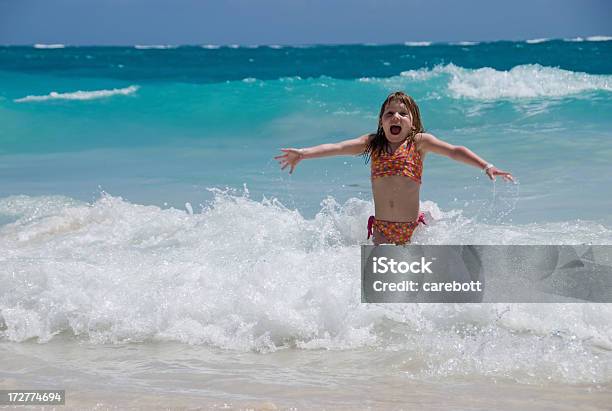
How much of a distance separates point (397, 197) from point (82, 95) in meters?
16.4

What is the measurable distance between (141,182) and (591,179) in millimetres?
4898

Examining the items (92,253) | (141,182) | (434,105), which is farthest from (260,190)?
(434,105)

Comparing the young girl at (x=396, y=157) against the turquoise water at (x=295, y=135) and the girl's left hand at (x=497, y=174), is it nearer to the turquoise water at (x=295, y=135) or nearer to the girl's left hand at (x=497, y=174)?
A: the girl's left hand at (x=497, y=174)

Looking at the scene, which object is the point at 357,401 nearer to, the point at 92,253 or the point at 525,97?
the point at 92,253

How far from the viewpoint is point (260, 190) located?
8.55 metres

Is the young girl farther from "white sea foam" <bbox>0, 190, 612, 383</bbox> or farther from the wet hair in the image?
"white sea foam" <bbox>0, 190, 612, 383</bbox>

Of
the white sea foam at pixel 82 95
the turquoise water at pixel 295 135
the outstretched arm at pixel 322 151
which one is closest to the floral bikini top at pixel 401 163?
the outstretched arm at pixel 322 151

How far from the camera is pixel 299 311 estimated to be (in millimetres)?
4152

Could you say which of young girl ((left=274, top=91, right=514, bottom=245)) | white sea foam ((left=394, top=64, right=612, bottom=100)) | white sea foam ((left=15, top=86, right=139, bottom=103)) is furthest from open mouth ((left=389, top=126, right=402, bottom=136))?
white sea foam ((left=15, top=86, right=139, bottom=103))

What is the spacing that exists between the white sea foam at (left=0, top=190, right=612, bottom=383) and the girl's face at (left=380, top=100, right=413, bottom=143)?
1.91 ft

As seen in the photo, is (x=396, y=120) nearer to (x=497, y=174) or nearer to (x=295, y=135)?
(x=497, y=174)

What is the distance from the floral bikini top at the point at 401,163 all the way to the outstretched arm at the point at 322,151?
12 cm

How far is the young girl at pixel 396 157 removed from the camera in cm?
454

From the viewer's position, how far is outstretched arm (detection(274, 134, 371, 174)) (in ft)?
14.4
